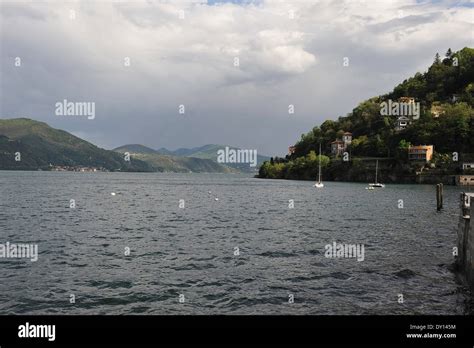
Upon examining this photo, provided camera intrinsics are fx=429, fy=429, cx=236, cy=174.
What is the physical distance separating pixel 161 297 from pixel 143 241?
60.4ft

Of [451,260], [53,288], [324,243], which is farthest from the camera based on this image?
[324,243]

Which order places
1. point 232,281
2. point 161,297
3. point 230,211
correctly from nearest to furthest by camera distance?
point 161,297, point 232,281, point 230,211

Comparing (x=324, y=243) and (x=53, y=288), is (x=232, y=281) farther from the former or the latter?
(x=324, y=243)

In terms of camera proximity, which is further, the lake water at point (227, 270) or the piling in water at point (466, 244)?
the piling in water at point (466, 244)

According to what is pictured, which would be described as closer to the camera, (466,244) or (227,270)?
(466,244)

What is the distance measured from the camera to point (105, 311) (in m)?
19.3

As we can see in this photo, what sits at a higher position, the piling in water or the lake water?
the piling in water

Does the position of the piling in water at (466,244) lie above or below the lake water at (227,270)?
above

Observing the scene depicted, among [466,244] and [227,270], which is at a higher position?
[466,244]

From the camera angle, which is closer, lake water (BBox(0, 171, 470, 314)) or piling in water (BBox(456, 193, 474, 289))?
lake water (BBox(0, 171, 470, 314))

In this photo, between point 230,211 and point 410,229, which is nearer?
point 410,229
